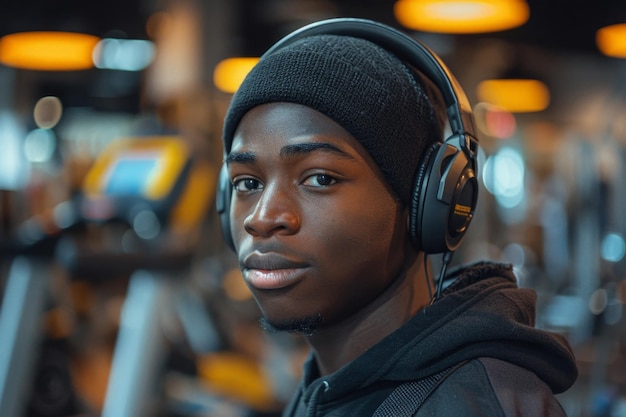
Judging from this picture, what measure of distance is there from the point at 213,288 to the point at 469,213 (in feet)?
23.3

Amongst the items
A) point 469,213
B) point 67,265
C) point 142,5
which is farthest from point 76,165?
point 469,213

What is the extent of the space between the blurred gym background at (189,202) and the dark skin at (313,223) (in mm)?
2385

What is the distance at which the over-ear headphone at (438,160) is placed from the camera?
1288mm

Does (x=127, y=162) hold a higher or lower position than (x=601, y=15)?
lower

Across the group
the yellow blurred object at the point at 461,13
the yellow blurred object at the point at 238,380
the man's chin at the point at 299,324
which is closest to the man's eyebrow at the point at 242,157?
the man's chin at the point at 299,324

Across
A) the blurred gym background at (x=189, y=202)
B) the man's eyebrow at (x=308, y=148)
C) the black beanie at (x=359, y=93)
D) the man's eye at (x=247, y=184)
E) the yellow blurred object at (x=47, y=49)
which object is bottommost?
the blurred gym background at (x=189, y=202)

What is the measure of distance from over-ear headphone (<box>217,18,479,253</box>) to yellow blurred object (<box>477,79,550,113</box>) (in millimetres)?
11874

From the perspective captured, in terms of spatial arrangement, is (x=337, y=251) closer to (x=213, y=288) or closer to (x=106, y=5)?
(x=106, y=5)

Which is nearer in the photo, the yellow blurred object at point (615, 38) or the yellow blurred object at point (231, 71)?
the yellow blurred object at point (615, 38)

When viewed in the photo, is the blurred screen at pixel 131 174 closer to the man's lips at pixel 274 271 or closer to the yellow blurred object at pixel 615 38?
the man's lips at pixel 274 271

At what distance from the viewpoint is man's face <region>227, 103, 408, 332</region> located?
1.21m

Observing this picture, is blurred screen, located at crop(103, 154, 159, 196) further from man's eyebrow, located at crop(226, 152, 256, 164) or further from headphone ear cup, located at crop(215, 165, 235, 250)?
man's eyebrow, located at crop(226, 152, 256, 164)

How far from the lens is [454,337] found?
114 centimetres

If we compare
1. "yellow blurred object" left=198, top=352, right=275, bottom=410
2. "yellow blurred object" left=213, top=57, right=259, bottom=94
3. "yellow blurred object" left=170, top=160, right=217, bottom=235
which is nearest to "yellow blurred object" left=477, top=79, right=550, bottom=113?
"yellow blurred object" left=213, top=57, right=259, bottom=94
